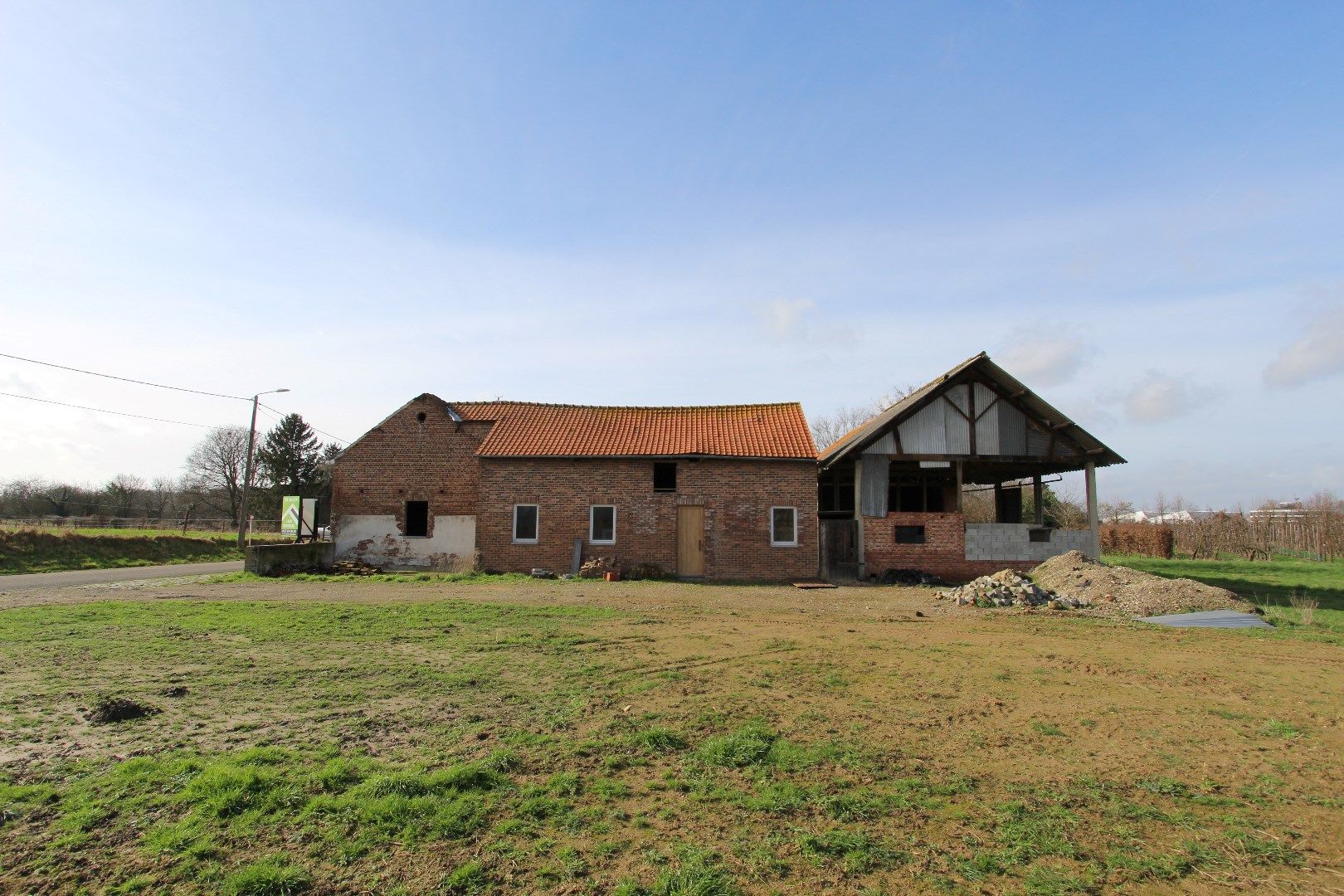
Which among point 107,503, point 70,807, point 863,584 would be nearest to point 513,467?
point 863,584

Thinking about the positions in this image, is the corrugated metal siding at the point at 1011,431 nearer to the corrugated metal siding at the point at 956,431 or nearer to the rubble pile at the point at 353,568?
the corrugated metal siding at the point at 956,431

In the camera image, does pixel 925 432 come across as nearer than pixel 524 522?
Yes

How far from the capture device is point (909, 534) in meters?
21.3

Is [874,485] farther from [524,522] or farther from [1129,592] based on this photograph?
[524,522]

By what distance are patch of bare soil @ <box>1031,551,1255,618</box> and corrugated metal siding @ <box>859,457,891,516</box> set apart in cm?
466

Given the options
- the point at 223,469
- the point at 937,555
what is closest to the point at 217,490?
the point at 223,469

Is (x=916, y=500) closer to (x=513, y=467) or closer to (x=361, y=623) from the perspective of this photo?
(x=513, y=467)

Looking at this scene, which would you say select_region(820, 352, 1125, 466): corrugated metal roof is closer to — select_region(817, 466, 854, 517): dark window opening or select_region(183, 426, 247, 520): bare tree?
select_region(817, 466, 854, 517): dark window opening

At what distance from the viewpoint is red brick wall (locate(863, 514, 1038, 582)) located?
20891 millimetres

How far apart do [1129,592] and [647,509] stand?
1234 centimetres

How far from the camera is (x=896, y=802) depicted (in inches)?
180

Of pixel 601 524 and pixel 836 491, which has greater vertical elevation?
pixel 836 491

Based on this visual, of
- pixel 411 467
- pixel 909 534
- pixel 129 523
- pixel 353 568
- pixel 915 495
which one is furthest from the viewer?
pixel 129 523

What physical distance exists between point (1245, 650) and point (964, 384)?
1223cm
